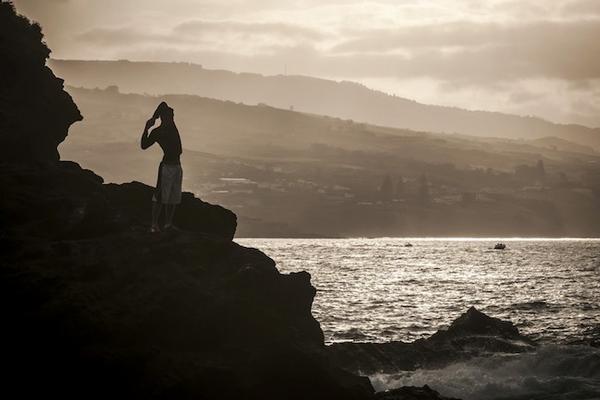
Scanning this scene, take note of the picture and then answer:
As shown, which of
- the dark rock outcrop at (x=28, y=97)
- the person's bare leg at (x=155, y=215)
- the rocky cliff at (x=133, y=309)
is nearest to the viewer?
the rocky cliff at (x=133, y=309)

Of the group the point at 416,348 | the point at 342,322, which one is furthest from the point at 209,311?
the point at 342,322

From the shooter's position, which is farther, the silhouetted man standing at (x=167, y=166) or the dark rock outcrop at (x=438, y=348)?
the dark rock outcrop at (x=438, y=348)

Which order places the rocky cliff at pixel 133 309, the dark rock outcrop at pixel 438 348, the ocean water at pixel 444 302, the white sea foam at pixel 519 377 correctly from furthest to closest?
the ocean water at pixel 444 302, the dark rock outcrop at pixel 438 348, the white sea foam at pixel 519 377, the rocky cliff at pixel 133 309

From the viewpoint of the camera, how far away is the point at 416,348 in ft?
119

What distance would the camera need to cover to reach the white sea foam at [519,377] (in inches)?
1075

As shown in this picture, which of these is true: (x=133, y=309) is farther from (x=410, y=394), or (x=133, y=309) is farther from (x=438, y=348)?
(x=438, y=348)

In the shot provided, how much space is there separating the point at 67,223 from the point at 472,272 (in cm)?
11937

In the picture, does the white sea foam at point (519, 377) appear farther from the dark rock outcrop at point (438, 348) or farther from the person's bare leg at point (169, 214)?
the person's bare leg at point (169, 214)

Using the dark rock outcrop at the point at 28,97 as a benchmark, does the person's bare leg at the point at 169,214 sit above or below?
below

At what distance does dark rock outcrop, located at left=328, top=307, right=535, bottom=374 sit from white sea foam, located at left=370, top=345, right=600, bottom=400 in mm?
1505

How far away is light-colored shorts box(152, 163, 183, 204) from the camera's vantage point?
19.6 meters

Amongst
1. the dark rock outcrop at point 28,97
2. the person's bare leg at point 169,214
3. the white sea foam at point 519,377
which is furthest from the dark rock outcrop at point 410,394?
the dark rock outcrop at point 28,97

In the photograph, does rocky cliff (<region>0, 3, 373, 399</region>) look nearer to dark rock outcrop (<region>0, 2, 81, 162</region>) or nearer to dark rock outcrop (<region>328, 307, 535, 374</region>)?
dark rock outcrop (<region>0, 2, 81, 162</region>)

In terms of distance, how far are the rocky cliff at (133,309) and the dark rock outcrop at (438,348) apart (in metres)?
13.5
